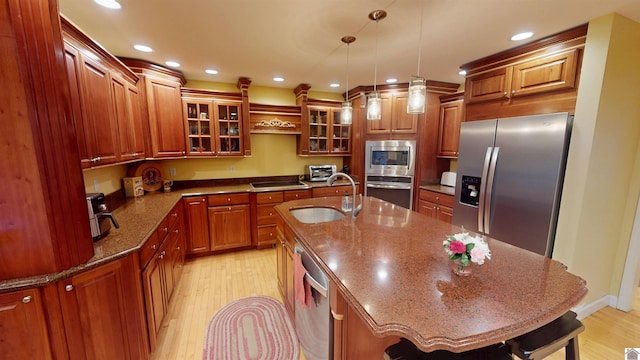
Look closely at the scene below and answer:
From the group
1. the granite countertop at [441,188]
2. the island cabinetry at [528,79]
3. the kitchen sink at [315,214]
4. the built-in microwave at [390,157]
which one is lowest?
the kitchen sink at [315,214]

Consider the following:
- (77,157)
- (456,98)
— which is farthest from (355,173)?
(77,157)

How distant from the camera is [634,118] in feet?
6.73

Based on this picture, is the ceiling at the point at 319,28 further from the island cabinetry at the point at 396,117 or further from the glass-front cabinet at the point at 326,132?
the glass-front cabinet at the point at 326,132

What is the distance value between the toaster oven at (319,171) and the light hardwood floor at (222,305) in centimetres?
145

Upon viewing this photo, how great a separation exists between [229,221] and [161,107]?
1.65 m

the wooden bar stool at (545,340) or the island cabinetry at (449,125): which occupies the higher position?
the island cabinetry at (449,125)

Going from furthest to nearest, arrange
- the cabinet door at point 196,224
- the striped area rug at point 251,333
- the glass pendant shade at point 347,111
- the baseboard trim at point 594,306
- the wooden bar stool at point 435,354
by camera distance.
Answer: the cabinet door at point 196,224 → the glass pendant shade at point 347,111 → the baseboard trim at point 594,306 → the striped area rug at point 251,333 → the wooden bar stool at point 435,354

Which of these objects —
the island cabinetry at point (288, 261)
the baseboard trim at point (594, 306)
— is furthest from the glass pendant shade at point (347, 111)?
the baseboard trim at point (594, 306)

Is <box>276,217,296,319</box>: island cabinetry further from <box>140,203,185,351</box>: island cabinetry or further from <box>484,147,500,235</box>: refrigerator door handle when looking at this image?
<box>484,147,500,235</box>: refrigerator door handle

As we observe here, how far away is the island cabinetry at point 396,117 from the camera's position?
145 inches

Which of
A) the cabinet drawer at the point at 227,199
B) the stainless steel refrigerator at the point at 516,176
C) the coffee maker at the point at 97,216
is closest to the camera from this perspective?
the coffee maker at the point at 97,216

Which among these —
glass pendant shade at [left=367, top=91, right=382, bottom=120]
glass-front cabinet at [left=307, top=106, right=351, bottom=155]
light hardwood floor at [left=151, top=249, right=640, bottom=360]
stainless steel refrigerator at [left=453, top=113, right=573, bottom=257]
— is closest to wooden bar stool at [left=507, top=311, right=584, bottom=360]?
light hardwood floor at [left=151, top=249, right=640, bottom=360]

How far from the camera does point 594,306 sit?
2.25 metres

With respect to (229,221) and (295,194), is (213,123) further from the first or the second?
(295,194)
